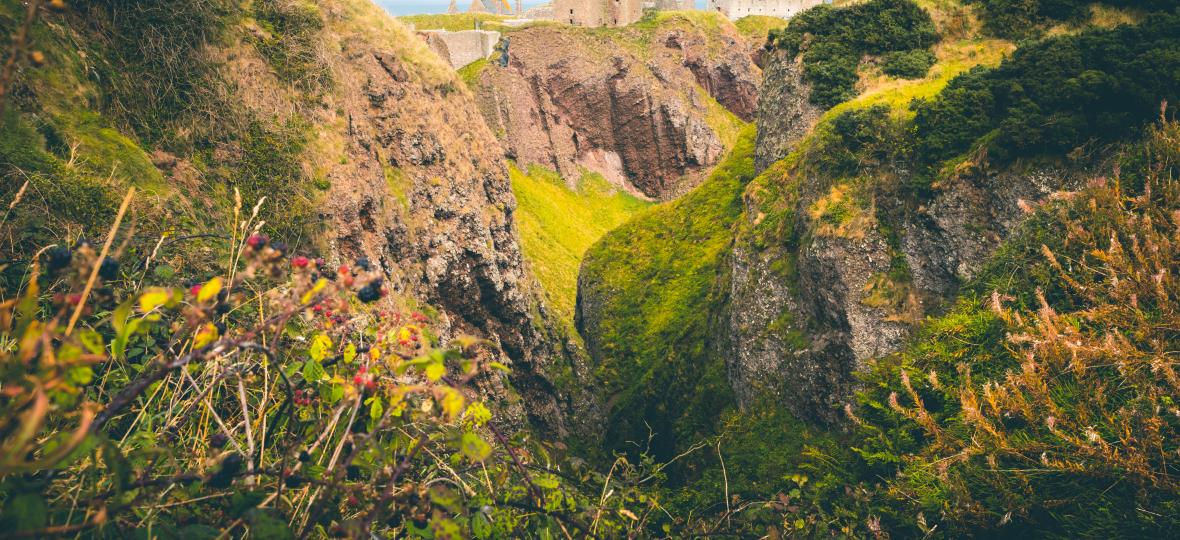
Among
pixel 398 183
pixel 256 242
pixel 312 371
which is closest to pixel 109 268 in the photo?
pixel 256 242

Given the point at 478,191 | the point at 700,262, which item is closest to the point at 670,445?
the point at 700,262

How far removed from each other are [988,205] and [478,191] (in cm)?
1789

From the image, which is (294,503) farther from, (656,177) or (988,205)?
(656,177)

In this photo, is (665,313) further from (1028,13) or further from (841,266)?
(1028,13)

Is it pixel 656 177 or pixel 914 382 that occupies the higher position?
pixel 914 382

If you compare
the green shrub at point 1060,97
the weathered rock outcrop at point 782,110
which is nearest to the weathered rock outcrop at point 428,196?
the weathered rock outcrop at point 782,110

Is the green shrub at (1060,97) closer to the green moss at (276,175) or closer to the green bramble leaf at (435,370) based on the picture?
the green bramble leaf at (435,370)

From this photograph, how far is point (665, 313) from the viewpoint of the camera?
25.1m

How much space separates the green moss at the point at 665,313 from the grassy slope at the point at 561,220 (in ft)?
6.90

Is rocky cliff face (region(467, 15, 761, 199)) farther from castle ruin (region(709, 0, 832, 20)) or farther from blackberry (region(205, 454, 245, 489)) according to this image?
blackberry (region(205, 454, 245, 489))

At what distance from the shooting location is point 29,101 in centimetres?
827

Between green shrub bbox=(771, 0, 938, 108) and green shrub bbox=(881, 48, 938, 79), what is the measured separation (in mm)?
567

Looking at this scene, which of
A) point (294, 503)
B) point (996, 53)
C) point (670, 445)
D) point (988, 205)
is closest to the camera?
point (294, 503)

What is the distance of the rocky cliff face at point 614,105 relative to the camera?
52.4 meters
